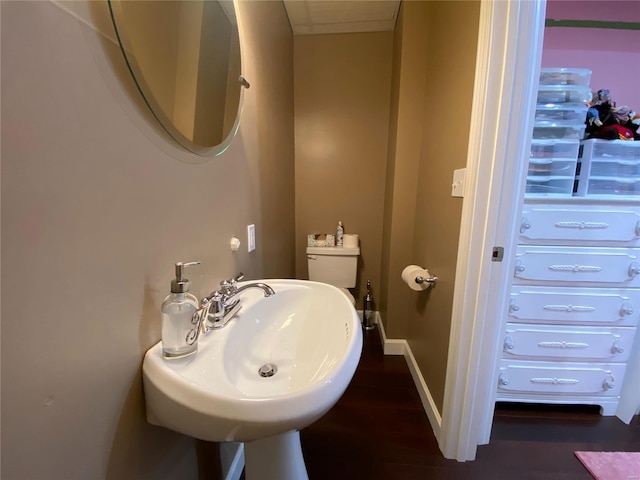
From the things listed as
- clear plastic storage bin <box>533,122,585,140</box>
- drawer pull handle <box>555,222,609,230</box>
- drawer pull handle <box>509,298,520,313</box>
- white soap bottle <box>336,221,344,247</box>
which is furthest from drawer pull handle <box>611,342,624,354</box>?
white soap bottle <box>336,221,344,247</box>

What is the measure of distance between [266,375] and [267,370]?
0.06 feet

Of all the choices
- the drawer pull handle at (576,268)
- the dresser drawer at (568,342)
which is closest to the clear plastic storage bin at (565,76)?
the drawer pull handle at (576,268)

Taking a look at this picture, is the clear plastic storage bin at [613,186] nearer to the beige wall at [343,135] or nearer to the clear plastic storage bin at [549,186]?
the clear plastic storage bin at [549,186]

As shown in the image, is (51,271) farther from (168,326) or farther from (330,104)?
(330,104)

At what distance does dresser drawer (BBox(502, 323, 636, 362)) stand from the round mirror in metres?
1.66

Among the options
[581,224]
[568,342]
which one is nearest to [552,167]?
[581,224]

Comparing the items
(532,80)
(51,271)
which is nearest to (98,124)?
(51,271)

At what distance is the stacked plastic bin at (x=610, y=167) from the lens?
4.17 feet

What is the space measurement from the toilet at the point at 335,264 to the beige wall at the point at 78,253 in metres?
1.37

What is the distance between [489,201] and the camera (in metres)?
0.98

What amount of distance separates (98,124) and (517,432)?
2.01 m

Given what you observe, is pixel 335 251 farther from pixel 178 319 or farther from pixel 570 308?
pixel 178 319

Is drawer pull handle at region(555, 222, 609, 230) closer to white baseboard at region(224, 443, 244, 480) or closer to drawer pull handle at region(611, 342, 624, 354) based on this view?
drawer pull handle at region(611, 342, 624, 354)

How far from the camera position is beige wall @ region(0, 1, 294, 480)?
1.16 feet
